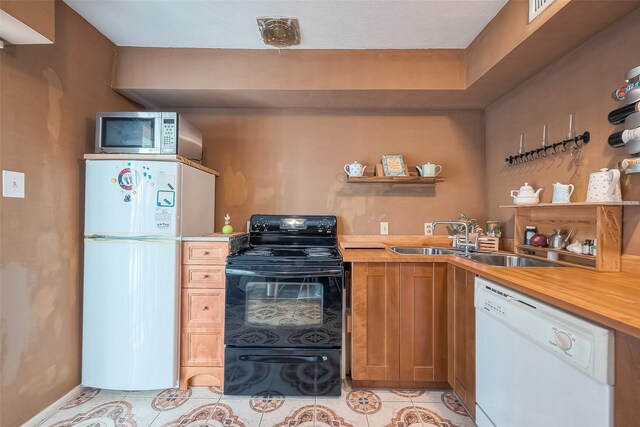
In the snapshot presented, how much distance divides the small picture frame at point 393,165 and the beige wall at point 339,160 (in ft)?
0.42

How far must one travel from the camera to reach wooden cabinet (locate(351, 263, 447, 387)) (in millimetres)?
1723

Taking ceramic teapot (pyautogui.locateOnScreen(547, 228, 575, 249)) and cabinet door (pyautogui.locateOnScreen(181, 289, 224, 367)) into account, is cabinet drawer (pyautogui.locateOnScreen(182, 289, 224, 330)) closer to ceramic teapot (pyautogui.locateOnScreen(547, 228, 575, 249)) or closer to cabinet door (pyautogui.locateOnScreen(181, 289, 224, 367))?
cabinet door (pyautogui.locateOnScreen(181, 289, 224, 367))

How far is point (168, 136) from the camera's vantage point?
177 centimetres

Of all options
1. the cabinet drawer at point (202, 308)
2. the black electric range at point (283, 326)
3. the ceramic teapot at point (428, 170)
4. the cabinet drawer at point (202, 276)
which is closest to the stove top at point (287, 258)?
the black electric range at point (283, 326)

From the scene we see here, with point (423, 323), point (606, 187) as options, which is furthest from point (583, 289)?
point (423, 323)

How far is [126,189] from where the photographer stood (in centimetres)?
169

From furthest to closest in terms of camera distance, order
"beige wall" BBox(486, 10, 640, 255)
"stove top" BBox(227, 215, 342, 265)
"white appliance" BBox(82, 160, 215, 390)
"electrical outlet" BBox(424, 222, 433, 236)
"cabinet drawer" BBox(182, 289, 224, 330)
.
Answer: "electrical outlet" BBox(424, 222, 433, 236), "stove top" BBox(227, 215, 342, 265), "cabinet drawer" BBox(182, 289, 224, 330), "white appliance" BBox(82, 160, 215, 390), "beige wall" BBox(486, 10, 640, 255)

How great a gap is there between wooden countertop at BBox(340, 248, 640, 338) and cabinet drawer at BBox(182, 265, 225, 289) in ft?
4.97

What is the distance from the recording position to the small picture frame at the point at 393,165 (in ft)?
7.50

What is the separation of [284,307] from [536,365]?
1.27m

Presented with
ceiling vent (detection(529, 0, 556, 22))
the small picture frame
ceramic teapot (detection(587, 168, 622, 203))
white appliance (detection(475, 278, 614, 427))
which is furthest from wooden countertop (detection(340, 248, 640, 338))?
ceiling vent (detection(529, 0, 556, 22))

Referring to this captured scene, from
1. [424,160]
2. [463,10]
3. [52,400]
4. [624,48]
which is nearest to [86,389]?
[52,400]

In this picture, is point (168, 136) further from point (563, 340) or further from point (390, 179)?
point (563, 340)

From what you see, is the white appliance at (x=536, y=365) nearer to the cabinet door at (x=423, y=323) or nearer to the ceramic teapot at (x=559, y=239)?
the cabinet door at (x=423, y=323)
